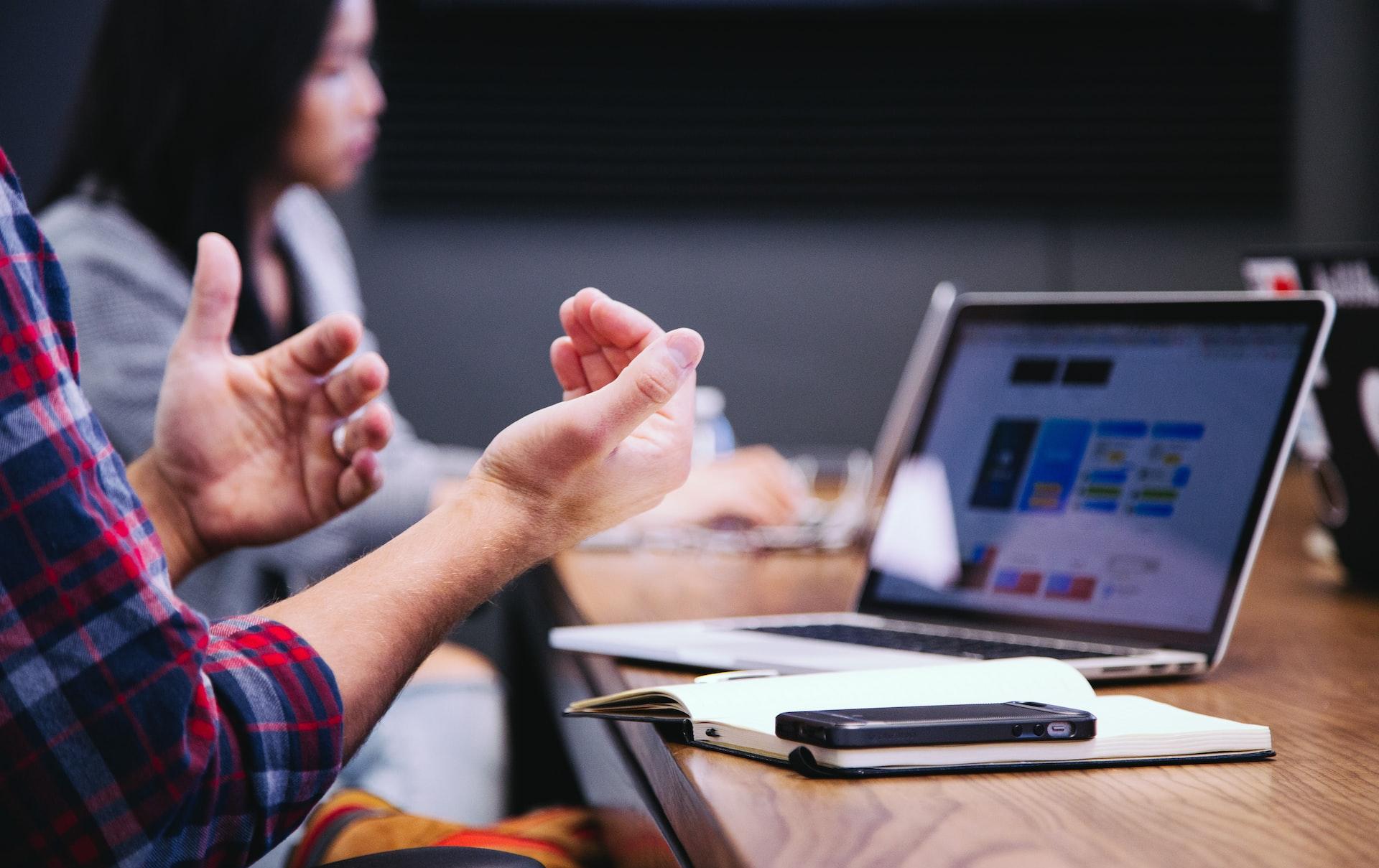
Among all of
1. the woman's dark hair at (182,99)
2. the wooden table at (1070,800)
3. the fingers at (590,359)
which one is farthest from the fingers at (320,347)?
the woman's dark hair at (182,99)

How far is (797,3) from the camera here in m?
3.10

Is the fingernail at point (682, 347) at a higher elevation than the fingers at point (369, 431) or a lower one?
higher

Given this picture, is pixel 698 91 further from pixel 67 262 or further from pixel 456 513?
pixel 456 513

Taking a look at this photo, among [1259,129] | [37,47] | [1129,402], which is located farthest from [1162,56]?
[37,47]

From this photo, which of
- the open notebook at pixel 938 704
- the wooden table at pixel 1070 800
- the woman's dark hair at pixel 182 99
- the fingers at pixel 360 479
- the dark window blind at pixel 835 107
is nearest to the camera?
the wooden table at pixel 1070 800

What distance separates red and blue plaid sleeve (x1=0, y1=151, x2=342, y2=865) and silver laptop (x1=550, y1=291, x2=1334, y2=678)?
0.38 m

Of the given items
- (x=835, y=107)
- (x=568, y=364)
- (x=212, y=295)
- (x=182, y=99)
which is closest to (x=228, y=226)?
(x=182, y=99)

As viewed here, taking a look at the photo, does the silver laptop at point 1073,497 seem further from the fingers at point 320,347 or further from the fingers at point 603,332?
the fingers at point 320,347

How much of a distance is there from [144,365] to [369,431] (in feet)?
2.35

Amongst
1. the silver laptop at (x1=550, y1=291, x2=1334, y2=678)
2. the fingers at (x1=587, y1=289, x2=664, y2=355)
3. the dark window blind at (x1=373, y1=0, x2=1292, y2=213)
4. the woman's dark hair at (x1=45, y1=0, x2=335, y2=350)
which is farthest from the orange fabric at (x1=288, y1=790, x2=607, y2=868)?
the dark window blind at (x1=373, y1=0, x2=1292, y2=213)

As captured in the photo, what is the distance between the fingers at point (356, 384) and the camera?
1134 mm

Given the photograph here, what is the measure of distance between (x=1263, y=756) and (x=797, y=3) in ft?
8.83

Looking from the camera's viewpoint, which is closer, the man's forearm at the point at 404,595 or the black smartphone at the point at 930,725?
the black smartphone at the point at 930,725

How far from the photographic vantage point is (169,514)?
45.9 inches
